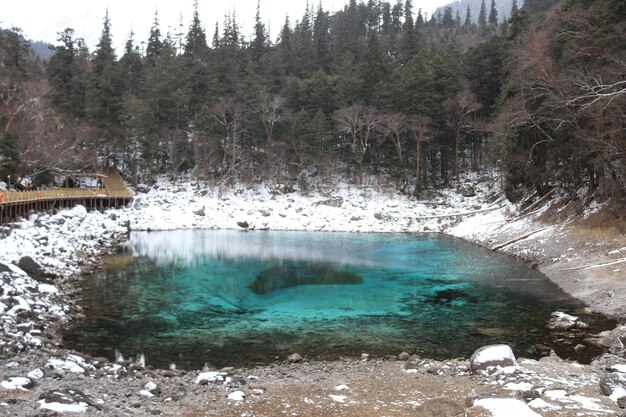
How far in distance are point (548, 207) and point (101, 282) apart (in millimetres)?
25282

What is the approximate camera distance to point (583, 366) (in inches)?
385

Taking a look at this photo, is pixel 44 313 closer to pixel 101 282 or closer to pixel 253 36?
pixel 101 282

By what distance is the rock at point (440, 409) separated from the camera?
22.9ft

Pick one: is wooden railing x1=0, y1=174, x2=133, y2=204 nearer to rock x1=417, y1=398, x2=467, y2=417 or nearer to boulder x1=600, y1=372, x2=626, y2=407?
rock x1=417, y1=398, x2=467, y2=417

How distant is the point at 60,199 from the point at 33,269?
19.8 meters

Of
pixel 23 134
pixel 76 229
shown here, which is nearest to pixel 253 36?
pixel 23 134

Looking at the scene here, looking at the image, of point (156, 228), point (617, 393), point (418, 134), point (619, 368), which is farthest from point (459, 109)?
point (617, 393)

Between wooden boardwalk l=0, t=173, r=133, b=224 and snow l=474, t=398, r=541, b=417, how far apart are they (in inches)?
971

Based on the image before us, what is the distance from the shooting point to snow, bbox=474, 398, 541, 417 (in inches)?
274

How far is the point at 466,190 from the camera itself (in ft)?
149

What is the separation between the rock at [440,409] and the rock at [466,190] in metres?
39.7

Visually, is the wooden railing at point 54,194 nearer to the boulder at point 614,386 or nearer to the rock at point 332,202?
the rock at point 332,202

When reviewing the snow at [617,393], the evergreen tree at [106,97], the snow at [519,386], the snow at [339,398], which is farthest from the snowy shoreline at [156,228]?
the evergreen tree at [106,97]

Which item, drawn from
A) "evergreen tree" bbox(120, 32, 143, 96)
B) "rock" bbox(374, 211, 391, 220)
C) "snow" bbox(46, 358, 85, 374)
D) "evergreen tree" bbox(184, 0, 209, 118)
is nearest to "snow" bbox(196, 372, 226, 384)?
"snow" bbox(46, 358, 85, 374)
